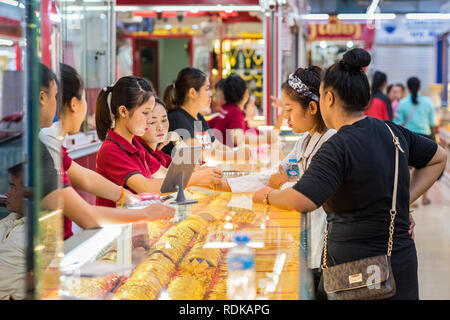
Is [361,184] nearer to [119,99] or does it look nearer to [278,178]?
[278,178]

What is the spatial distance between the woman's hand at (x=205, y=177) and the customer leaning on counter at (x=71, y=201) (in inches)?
29.7

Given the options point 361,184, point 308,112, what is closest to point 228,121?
point 308,112

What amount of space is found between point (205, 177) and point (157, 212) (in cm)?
93

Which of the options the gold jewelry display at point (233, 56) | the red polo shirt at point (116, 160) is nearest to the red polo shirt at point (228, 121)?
the red polo shirt at point (116, 160)

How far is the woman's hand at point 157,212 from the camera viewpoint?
227 centimetres

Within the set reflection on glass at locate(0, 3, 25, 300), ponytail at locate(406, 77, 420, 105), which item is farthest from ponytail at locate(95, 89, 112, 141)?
ponytail at locate(406, 77, 420, 105)

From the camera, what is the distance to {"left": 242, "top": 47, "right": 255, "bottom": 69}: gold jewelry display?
1144cm

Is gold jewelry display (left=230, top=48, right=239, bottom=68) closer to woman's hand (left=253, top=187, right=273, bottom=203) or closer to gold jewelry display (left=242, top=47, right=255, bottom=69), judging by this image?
gold jewelry display (left=242, top=47, right=255, bottom=69)

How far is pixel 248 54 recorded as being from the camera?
11461mm

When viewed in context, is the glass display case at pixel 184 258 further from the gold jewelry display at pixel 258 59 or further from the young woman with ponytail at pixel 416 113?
the gold jewelry display at pixel 258 59
